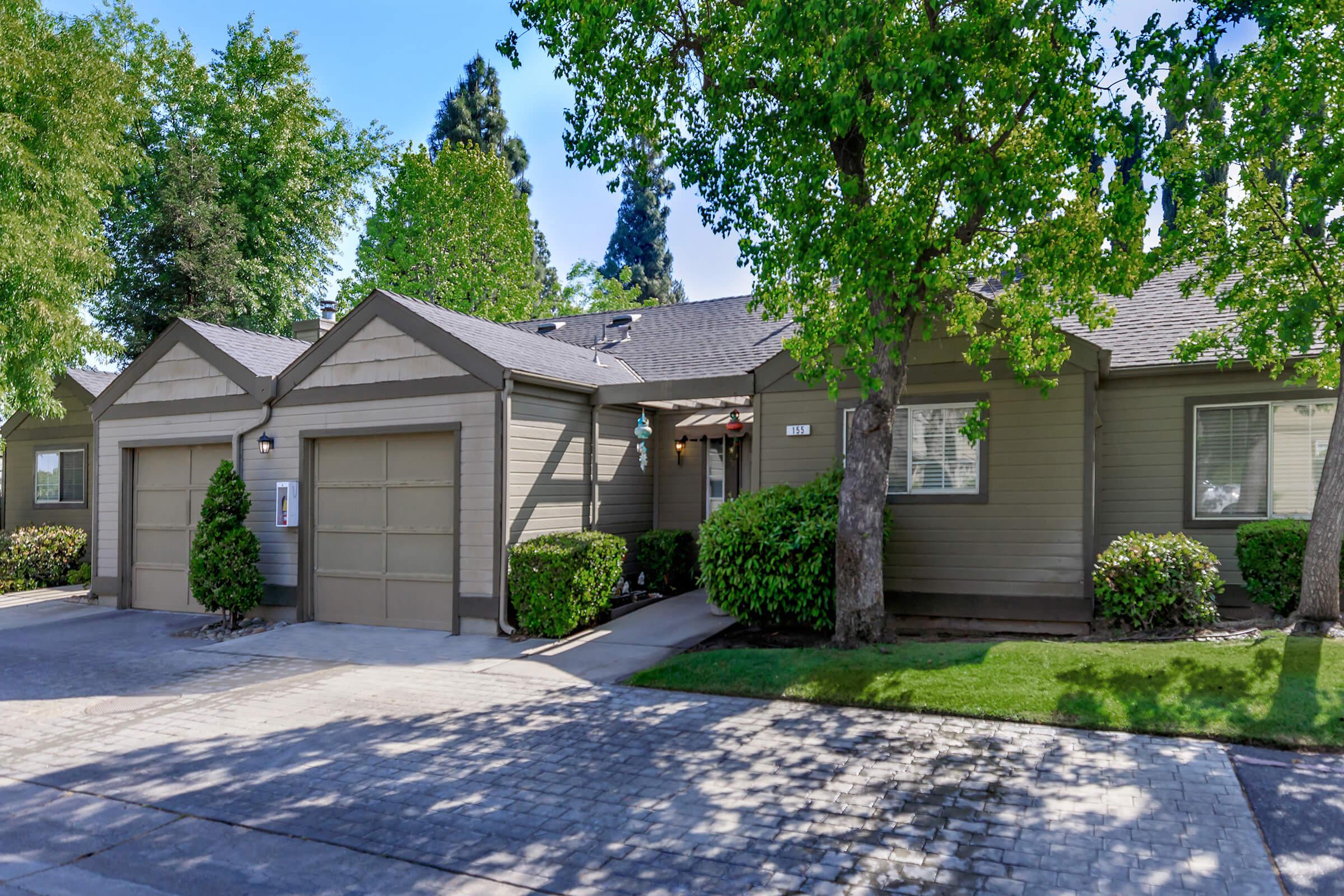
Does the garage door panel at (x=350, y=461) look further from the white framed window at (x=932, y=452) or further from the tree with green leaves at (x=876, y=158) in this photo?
the white framed window at (x=932, y=452)

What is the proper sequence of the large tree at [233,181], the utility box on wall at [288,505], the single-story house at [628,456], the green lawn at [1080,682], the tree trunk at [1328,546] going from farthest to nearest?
1. the large tree at [233,181]
2. the utility box on wall at [288,505]
3. the single-story house at [628,456]
4. the tree trunk at [1328,546]
5. the green lawn at [1080,682]

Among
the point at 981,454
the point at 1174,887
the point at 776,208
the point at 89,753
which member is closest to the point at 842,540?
the point at 981,454

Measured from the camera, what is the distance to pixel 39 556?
15.6 metres

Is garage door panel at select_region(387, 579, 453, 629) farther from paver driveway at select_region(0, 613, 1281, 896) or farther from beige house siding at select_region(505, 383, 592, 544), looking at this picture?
paver driveway at select_region(0, 613, 1281, 896)

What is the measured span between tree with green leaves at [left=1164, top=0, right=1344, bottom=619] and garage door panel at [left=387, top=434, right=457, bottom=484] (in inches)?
327

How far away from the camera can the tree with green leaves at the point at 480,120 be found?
3541cm

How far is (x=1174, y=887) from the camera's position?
12.3 feet

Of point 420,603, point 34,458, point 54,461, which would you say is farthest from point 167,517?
point 34,458

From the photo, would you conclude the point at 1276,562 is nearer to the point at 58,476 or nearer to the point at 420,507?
the point at 420,507

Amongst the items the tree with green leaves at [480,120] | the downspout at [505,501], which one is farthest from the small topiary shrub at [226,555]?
the tree with green leaves at [480,120]

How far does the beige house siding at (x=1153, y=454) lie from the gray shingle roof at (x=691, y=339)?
174 inches

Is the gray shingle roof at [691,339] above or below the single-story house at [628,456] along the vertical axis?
above

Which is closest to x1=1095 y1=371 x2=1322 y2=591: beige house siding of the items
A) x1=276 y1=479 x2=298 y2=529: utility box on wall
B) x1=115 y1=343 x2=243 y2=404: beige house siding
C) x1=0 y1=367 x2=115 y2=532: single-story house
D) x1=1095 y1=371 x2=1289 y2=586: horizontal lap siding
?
x1=1095 y1=371 x2=1289 y2=586: horizontal lap siding

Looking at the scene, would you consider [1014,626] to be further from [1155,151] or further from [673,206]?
[673,206]
